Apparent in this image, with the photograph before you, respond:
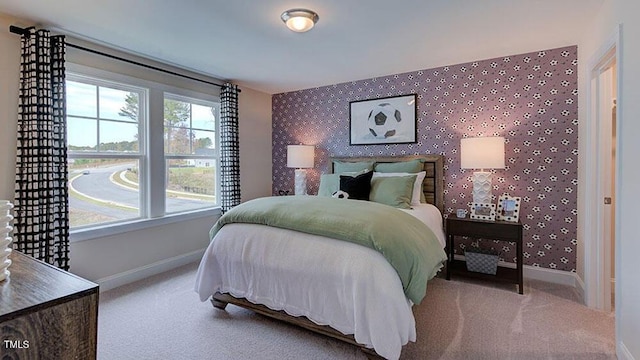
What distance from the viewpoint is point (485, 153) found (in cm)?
302

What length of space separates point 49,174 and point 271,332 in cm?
215

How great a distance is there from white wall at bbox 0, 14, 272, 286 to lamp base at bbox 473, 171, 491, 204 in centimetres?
298

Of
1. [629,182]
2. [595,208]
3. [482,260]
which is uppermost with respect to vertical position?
[629,182]

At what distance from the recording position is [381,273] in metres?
1.83

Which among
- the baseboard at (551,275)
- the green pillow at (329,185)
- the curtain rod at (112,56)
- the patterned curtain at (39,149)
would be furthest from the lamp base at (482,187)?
the patterned curtain at (39,149)

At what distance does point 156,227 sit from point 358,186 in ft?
7.38

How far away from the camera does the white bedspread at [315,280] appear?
1.79m

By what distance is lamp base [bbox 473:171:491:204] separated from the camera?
316cm

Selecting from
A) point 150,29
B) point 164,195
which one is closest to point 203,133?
point 164,195

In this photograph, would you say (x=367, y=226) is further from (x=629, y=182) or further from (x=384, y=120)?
(x=384, y=120)

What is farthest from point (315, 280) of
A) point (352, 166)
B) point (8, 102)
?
point (8, 102)

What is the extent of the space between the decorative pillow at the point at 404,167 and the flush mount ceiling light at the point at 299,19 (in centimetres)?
183

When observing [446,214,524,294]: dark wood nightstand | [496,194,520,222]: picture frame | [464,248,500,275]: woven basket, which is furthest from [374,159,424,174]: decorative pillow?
[464,248,500,275]: woven basket

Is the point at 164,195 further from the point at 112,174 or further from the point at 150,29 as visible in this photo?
the point at 150,29
